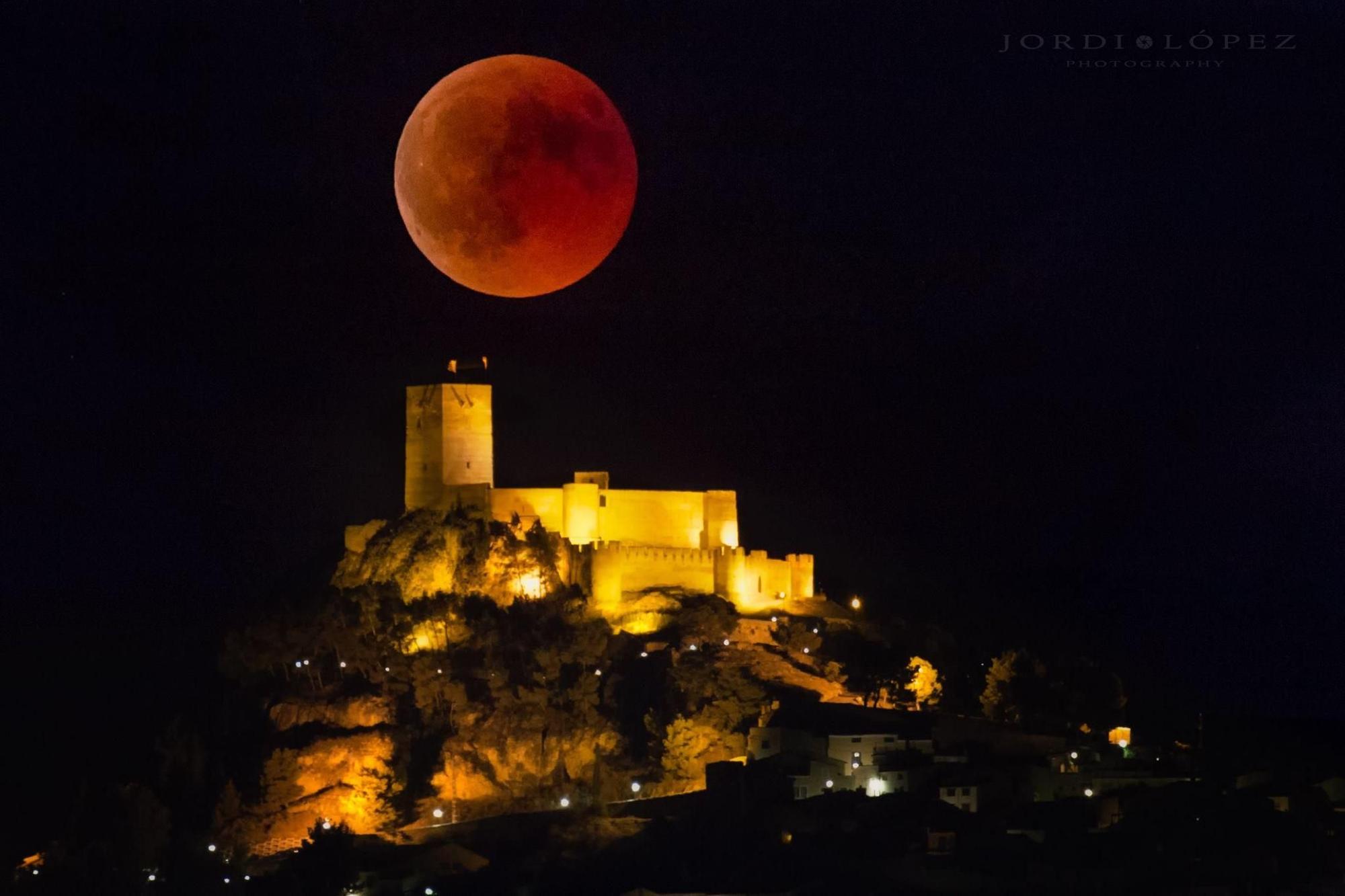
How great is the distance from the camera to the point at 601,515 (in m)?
55.1

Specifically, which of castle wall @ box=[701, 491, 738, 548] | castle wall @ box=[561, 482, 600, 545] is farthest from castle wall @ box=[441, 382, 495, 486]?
castle wall @ box=[701, 491, 738, 548]

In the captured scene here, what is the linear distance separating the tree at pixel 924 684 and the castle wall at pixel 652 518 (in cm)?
767

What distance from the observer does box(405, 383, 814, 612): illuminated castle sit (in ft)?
177

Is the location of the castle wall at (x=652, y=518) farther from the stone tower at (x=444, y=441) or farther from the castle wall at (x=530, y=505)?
the stone tower at (x=444, y=441)

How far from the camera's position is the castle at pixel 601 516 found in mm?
54031

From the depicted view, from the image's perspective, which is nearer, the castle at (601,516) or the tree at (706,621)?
the tree at (706,621)

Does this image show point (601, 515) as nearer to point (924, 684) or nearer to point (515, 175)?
point (924, 684)

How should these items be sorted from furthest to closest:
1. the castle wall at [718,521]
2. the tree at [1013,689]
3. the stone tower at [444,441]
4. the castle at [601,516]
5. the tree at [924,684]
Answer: the castle wall at [718,521] < the stone tower at [444,441] < the castle at [601,516] < the tree at [924,684] < the tree at [1013,689]

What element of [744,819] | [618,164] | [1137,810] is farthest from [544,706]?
[618,164]

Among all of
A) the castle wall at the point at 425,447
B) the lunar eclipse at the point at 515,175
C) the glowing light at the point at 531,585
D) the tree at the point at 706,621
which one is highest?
the lunar eclipse at the point at 515,175

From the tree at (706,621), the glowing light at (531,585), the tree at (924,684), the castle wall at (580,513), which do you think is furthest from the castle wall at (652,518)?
the tree at (924,684)

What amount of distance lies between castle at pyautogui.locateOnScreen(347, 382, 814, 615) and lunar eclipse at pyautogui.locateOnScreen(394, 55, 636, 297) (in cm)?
2206

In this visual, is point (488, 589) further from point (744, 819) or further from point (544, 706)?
point (744, 819)

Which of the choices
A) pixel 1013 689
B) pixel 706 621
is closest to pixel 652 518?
pixel 706 621
